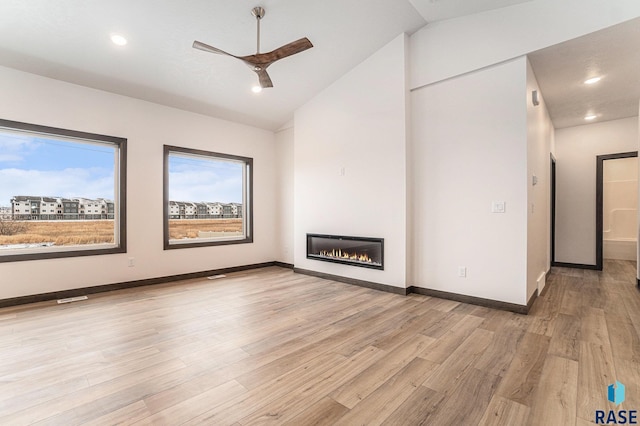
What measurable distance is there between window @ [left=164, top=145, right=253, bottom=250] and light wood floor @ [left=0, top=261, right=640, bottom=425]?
1651mm

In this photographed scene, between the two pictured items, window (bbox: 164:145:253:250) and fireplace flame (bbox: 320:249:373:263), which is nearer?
fireplace flame (bbox: 320:249:373:263)

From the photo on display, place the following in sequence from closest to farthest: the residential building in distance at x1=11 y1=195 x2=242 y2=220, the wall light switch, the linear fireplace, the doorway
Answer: the wall light switch < the residential building in distance at x1=11 y1=195 x2=242 y2=220 < the linear fireplace < the doorway

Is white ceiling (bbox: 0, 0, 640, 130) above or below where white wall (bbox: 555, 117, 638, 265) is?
above

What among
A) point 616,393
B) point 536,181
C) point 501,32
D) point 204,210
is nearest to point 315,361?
point 616,393

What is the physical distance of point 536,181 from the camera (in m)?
3.78

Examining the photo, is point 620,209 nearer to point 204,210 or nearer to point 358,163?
point 358,163

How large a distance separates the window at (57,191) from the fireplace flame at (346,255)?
3.16 meters

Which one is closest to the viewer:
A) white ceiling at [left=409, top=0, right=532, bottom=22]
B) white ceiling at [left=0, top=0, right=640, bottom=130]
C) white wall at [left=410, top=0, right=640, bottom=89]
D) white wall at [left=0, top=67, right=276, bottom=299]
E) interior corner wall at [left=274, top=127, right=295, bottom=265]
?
Answer: white wall at [left=410, top=0, right=640, bottom=89]

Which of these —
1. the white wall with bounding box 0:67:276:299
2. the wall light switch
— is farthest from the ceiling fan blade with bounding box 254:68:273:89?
the wall light switch

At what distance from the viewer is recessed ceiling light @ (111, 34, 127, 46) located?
3.29 meters

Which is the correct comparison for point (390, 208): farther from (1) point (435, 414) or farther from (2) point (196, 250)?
(2) point (196, 250)

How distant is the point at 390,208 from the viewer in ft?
13.7

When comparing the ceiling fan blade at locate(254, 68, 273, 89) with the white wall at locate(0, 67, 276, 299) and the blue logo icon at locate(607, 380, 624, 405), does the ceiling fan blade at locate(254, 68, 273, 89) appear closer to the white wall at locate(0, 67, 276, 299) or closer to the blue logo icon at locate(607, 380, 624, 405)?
the white wall at locate(0, 67, 276, 299)

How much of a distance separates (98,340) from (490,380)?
323 cm
